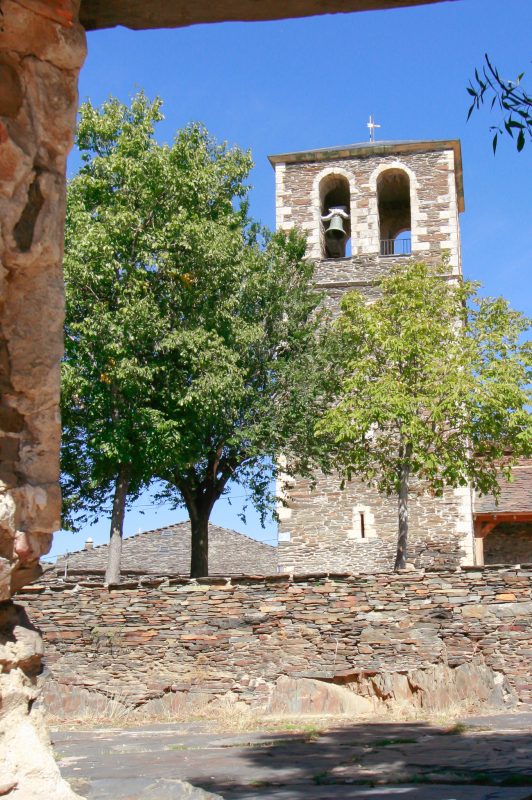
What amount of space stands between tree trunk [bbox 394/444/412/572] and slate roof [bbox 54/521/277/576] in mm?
12150

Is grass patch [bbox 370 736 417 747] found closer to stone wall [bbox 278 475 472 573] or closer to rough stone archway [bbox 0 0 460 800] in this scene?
rough stone archway [bbox 0 0 460 800]

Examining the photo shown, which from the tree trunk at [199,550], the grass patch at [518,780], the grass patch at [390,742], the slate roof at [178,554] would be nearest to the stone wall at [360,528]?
the tree trunk at [199,550]

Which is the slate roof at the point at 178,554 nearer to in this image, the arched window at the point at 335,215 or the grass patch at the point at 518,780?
the arched window at the point at 335,215

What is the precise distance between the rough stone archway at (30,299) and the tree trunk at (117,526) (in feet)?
43.6

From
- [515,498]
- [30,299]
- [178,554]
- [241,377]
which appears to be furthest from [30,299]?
[178,554]

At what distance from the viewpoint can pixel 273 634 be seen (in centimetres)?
1339

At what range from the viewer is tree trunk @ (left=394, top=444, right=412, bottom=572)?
54.6 feet

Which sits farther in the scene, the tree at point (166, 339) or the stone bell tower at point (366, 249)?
the stone bell tower at point (366, 249)

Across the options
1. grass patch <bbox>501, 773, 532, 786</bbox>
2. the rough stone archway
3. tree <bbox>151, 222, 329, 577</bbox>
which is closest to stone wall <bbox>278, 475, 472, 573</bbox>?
tree <bbox>151, 222, 329, 577</bbox>

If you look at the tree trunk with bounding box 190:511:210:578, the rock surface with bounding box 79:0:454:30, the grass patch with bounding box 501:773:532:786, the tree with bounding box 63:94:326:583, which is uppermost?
the tree with bounding box 63:94:326:583

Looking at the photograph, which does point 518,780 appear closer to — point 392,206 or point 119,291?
point 119,291

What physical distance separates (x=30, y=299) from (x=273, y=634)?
10.8 meters

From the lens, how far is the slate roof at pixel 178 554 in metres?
28.9

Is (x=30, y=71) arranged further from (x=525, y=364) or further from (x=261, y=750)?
(x=525, y=364)
